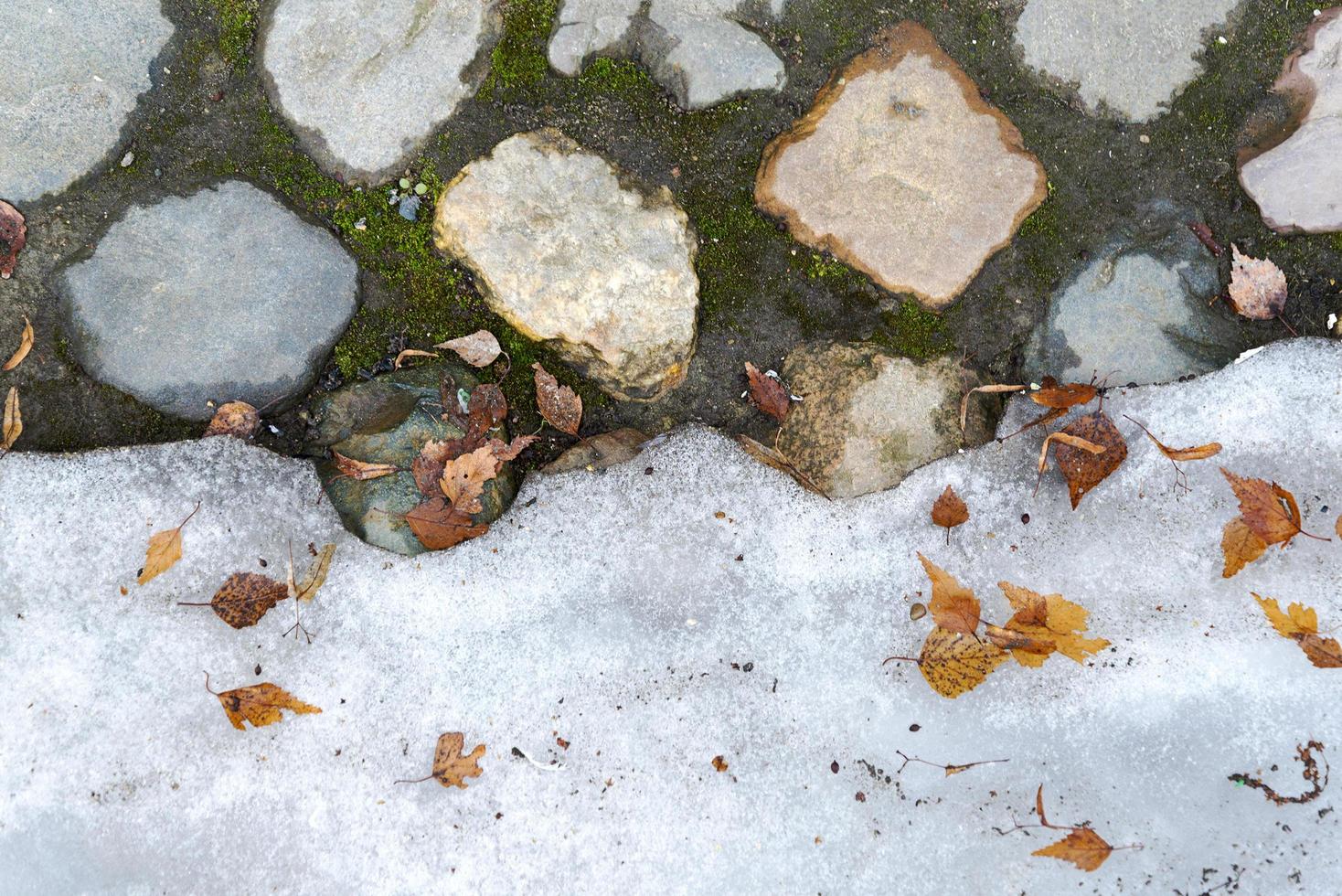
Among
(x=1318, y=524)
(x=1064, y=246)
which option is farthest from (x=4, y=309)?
(x=1318, y=524)

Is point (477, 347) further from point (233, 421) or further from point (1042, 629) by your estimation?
point (1042, 629)

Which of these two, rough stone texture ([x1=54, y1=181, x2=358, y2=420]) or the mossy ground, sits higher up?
the mossy ground

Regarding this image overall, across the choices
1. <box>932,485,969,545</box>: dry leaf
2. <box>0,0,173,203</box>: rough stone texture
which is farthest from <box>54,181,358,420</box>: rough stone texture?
<box>932,485,969,545</box>: dry leaf

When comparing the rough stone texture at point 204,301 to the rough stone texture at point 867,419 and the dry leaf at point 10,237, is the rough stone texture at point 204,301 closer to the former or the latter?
the dry leaf at point 10,237

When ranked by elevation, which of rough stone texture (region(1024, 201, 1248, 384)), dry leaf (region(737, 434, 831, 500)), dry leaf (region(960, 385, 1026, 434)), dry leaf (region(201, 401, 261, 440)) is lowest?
dry leaf (region(201, 401, 261, 440))

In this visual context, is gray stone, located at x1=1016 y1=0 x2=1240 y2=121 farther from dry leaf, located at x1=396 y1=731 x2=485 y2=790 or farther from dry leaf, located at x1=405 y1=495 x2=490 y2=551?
dry leaf, located at x1=396 y1=731 x2=485 y2=790

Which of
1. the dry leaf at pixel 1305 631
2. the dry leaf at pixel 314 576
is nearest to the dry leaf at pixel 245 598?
the dry leaf at pixel 314 576

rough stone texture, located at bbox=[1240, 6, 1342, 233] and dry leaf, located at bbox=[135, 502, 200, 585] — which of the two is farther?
rough stone texture, located at bbox=[1240, 6, 1342, 233]

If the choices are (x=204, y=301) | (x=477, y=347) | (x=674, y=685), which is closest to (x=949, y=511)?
(x=674, y=685)
